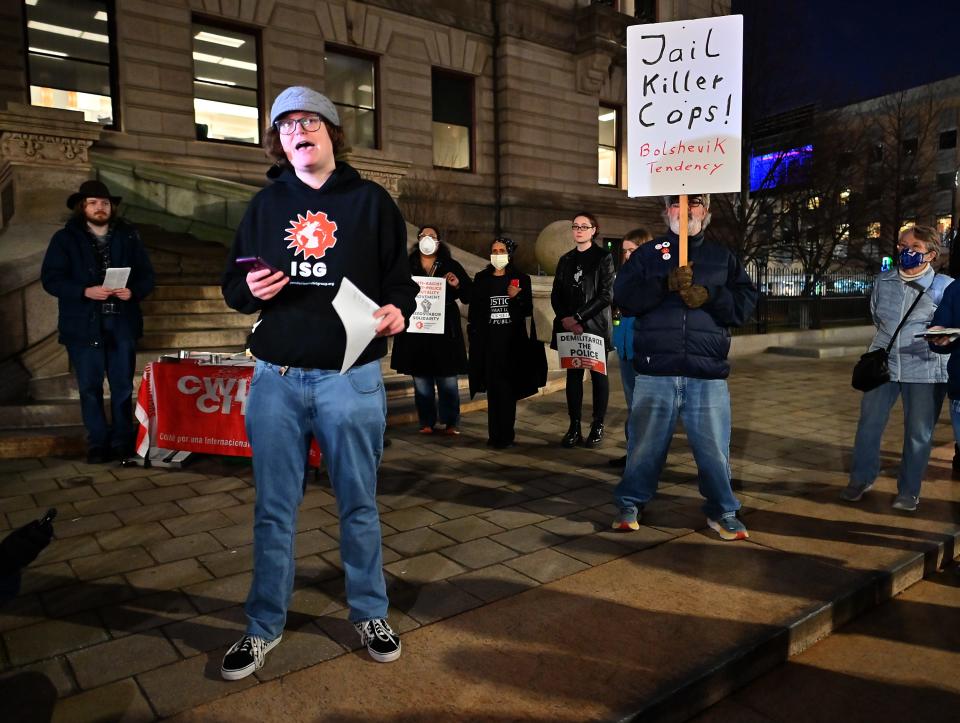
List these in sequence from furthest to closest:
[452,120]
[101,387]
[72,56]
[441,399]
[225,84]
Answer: [452,120], [225,84], [72,56], [441,399], [101,387]

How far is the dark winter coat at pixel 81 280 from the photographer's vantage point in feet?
19.4

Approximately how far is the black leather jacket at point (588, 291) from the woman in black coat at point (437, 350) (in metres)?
0.91

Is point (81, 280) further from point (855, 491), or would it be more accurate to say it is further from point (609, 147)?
point (609, 147)

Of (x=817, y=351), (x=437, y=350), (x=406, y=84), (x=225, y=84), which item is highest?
(x=406, y=84)

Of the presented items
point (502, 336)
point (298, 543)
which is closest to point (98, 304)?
point (298, 543)

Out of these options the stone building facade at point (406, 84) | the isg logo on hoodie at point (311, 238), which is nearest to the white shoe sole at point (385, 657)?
the isg logo on hoodie at point (311, 238)

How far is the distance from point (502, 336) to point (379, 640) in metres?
4.12

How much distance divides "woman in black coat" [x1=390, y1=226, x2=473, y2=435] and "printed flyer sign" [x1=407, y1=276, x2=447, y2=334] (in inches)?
4.4

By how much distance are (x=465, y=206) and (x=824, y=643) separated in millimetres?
17306

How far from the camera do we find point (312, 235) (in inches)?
113

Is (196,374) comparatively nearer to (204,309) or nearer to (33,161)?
(204,309)

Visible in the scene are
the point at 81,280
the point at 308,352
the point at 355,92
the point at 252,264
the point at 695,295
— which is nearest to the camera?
the point at 252,264

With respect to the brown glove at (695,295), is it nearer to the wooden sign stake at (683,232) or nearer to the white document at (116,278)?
the wooden sign stake at (683,232)

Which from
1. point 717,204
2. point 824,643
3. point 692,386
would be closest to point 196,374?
point 692,386
